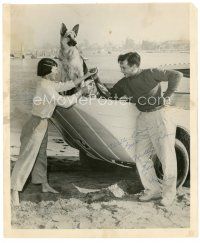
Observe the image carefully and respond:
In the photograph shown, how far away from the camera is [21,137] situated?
2420mm

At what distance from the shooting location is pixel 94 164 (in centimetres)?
245

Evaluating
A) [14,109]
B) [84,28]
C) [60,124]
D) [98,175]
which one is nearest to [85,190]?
[98,175]

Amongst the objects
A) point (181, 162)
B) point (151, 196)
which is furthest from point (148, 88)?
point (151, 196)

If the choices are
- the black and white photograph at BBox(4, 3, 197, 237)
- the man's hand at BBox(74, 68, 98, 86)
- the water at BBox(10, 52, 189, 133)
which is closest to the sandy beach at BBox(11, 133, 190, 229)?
the black and white photograph at BBox(4, 3, 197, 237)

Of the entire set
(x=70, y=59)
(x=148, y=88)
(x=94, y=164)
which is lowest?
(x=94, y=164)

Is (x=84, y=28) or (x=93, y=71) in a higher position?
(x=84, y=28)

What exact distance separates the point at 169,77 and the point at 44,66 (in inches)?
19.6

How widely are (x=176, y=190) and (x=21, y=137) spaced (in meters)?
0.66

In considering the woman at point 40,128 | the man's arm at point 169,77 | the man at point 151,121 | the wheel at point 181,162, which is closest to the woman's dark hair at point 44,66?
the woman at point 40,128

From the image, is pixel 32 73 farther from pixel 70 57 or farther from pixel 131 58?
pixel 131 58

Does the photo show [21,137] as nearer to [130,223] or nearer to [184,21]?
[130,223]

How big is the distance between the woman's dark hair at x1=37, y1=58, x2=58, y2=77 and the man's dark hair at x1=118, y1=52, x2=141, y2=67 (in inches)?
10.6

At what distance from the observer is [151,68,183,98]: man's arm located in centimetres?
239

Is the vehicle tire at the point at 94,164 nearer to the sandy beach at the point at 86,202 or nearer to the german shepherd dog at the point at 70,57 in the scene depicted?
the sandy beach at the point at 86,202
